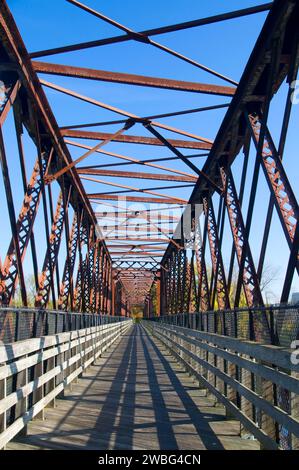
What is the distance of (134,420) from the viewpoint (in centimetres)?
637

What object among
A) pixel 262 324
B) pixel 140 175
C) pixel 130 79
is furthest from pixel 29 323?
pixel 140 175

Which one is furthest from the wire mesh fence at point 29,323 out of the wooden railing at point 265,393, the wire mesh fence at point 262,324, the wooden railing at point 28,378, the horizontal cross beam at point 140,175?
the horizontal cross beam at point 140,175

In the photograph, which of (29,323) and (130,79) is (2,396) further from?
(130,79)

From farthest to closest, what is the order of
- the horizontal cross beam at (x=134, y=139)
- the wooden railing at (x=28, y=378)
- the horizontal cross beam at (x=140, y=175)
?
the horizontal cross beam at (x=140, y=175) → the horizontal cross beam at (x=134, y=139) → the wooden railing at (x=28, y=378)

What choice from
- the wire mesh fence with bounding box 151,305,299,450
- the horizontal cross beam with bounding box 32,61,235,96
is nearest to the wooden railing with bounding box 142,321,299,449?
the wire mesh fence with bounding box 151,305,299,450

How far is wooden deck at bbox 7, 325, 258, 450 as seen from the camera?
17.1 ft

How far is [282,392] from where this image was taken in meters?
4.82

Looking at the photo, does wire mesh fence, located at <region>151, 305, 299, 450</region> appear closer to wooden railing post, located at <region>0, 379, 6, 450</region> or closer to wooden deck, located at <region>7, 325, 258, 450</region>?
wooden deck, located at <region>7, 325, 258, 450</region>

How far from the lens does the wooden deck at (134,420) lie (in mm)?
5215

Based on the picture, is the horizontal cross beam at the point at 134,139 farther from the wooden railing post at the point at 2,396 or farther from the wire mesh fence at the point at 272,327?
the wooden railing post at the point at 2,396

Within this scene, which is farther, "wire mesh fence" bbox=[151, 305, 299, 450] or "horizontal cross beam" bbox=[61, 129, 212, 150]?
"horizontal cross beam" bbox=[61, 129, 212, 150]

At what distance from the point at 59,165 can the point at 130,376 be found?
6.33 meters

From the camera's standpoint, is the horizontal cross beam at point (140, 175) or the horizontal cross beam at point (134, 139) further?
the horizontal cross beam at point (140, 175)
